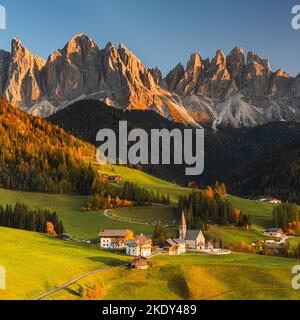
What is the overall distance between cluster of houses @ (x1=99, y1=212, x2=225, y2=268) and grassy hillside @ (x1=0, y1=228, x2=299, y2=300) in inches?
209

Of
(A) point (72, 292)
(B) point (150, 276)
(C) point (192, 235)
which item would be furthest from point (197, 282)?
(C) point (192, 235)

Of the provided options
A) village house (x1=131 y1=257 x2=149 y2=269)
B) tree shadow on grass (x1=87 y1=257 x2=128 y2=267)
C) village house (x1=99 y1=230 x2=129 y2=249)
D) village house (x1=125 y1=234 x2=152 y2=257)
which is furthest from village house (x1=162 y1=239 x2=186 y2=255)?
village house (x1=131 y1=257 x2=149 y2=269)

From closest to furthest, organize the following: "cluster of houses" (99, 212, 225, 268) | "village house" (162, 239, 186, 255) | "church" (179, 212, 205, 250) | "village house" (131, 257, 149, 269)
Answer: "village house" (131, 257, 149, 269) < "cluster of houses" (99, 212, 225, 268) < "village house" (162, 239, 186, 255) < "church" (179, 212, 205, 250)

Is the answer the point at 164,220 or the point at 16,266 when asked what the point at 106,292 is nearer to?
the point at 16,266

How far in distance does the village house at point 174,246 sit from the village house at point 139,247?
5.28 meters

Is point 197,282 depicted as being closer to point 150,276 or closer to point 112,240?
point 150,276

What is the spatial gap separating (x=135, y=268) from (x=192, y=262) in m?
11.9

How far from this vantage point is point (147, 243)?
12694 centimetres

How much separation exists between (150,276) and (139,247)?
20.4 m

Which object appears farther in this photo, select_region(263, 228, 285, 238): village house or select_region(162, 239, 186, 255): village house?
select_region(263, 228, 285, 238): village house

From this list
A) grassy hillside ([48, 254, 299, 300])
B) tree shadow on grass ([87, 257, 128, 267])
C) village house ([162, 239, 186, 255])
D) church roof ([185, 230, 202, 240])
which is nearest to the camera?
grassy hillside ([48, 254, 299, 300])

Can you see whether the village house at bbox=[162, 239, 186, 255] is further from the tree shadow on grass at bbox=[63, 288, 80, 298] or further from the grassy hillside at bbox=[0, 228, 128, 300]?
the tree shadow on grass at bbox=[63, 288, 80, 298]

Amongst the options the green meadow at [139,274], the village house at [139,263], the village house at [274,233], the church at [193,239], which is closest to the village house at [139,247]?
the green meadow at [139,274]

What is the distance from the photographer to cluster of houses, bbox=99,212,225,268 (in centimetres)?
12506
